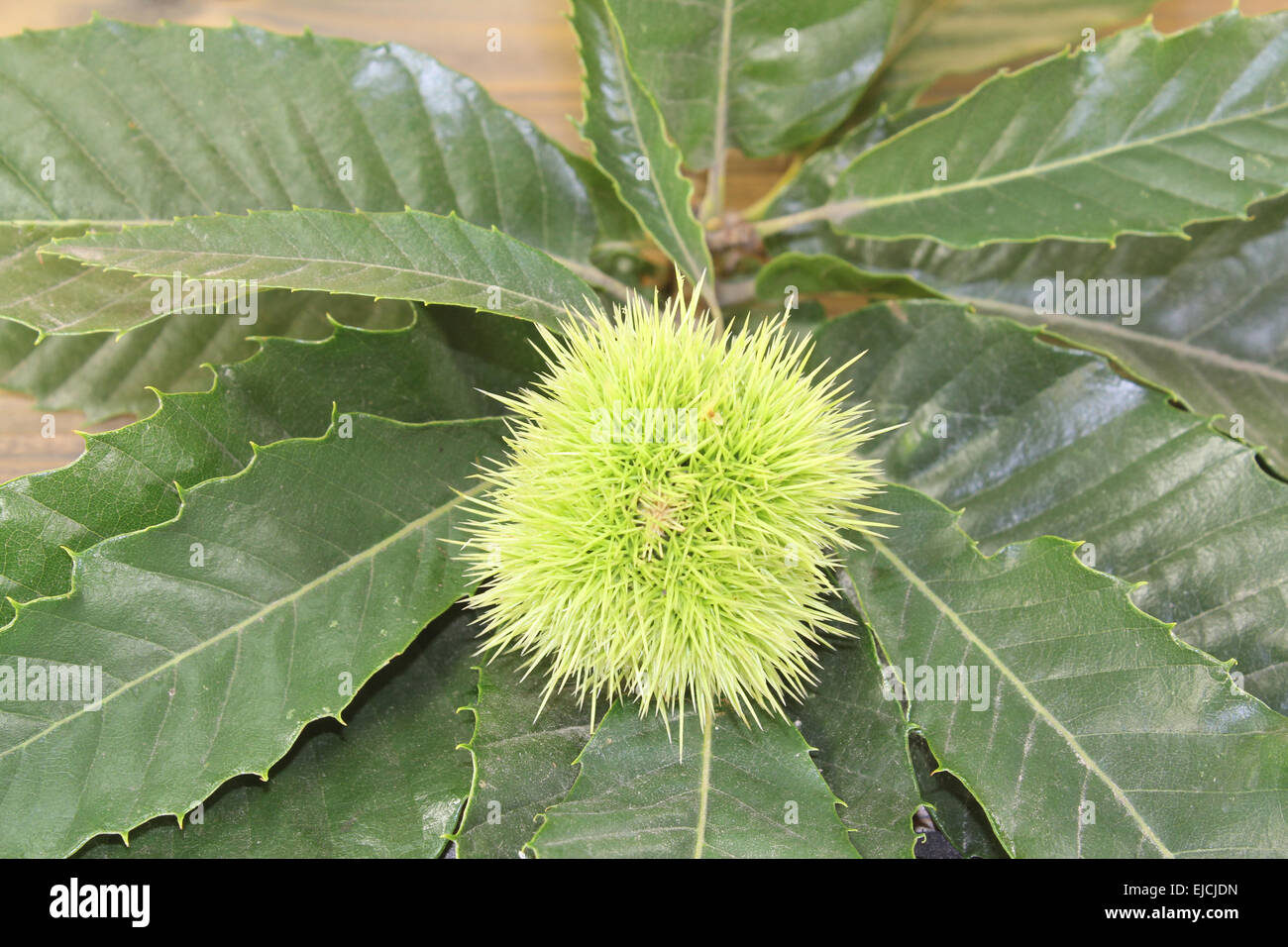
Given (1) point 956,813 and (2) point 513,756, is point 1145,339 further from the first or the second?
(2) point 513,756

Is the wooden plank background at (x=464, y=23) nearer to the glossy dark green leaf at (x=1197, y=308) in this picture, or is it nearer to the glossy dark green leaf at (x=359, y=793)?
the glossy dark green leaf at (x=1197, y=308)

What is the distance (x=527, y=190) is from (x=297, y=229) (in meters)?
0.27

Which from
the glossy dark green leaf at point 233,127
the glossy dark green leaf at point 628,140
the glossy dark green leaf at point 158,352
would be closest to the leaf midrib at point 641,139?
the glossy dark green leaf at point 628,140

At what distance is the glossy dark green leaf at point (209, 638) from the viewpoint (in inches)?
20.5

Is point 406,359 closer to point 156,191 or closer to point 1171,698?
point 156,191

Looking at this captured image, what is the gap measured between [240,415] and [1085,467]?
613 millimetres

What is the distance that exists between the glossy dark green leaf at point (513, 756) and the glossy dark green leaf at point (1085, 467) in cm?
33

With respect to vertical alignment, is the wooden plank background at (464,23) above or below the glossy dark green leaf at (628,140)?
above

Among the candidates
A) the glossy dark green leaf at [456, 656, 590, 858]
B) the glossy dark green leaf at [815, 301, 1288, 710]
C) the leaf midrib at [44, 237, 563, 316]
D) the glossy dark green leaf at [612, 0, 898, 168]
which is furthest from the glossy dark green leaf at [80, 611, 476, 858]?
the glossy dark green leaf at [612, 0, 898, 168]

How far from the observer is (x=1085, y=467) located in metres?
0.68

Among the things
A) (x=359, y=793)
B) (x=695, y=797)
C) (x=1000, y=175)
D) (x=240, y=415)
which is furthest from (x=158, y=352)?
(x=1000, y=175)

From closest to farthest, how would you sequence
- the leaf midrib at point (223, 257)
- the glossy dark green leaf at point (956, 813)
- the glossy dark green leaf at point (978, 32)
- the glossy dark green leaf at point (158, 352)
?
1. the leaf midrib at point (223, 257)
2. the glossy dark green leaf at point (956, 813)
3. the glossy dark green leaf at point (158, 352)
4. the glossy dark green leaf at point (978, 32)

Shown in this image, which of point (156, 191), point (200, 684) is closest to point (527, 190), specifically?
point (156, 191)

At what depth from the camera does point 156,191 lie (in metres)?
0.69
